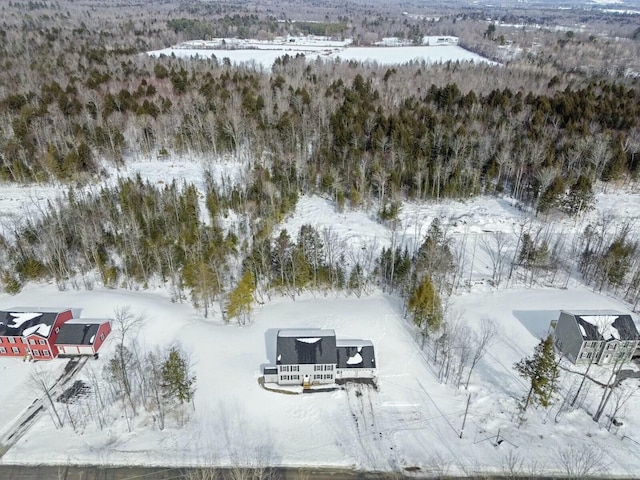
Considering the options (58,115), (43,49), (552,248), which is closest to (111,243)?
(58,115)

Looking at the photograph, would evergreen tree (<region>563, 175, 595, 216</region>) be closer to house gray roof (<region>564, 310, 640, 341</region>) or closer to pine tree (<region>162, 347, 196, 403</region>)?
house gray roof (<region>564, 310, 640, 341</region>)

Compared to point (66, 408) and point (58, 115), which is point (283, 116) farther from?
point (66, 408)

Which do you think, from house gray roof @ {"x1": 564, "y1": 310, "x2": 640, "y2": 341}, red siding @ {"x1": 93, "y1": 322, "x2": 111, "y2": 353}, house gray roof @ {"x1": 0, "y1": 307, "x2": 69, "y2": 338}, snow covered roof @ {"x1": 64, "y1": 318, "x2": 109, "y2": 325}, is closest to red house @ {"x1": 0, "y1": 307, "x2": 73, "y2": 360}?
house gray roof @ {"x1": 0, "y1": 307, "x2": 69, "y2": 338}

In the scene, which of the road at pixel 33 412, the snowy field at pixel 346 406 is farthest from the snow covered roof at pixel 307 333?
the road at pixel 33 412

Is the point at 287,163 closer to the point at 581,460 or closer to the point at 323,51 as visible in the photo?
the point at 581,460

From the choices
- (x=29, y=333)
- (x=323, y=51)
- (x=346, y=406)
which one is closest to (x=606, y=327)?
(x=346, y=406)

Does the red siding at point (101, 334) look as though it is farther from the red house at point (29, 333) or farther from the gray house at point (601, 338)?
the gray house at point (601, 338)
